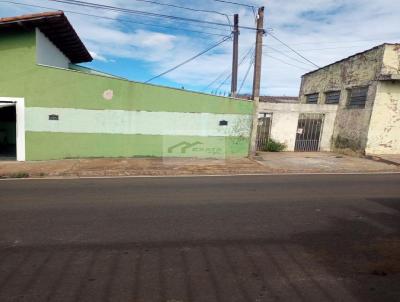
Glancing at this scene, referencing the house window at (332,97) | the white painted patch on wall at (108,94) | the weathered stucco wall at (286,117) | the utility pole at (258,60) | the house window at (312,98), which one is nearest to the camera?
the white painted patch on wall at (108,94)

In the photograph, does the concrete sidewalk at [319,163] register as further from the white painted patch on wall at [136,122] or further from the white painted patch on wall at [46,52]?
the white painted patch on wall at [46,52]

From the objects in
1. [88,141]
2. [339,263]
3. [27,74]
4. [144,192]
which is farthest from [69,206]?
[27,74]

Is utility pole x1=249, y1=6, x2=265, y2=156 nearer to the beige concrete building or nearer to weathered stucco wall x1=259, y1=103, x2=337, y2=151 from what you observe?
weathered stucco wall x1=259, y1=103, x2=337, y2=151

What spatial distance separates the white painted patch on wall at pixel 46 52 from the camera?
502 inches

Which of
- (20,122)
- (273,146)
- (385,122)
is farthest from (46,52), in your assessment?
(385,122)

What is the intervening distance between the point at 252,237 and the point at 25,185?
6692mm

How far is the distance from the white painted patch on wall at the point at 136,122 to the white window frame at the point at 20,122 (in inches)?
8.0

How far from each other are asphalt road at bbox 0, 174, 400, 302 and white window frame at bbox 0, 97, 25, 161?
16.7ft

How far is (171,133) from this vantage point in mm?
14141

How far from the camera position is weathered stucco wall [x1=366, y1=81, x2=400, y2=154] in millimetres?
15883

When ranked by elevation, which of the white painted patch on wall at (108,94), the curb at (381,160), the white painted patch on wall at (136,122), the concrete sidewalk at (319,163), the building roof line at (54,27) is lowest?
the concrete sidewalk at (319,163)

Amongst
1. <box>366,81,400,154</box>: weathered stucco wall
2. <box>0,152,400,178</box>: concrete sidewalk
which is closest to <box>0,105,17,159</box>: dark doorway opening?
<box>0,152,400,178</box>: concrete sidewalk

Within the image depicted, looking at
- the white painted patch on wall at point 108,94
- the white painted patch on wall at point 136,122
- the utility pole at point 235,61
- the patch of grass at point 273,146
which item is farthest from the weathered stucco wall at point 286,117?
the white painted patch on wall at point 108,94

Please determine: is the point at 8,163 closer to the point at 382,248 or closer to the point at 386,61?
→ the point at 382,248
